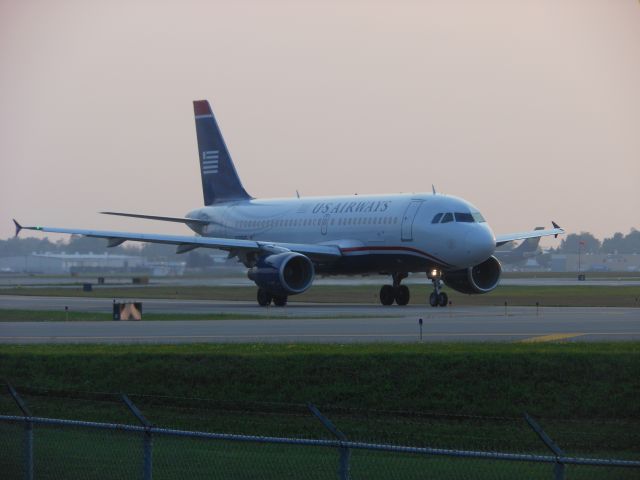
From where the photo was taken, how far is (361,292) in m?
61.3

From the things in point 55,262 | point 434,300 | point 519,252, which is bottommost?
point 434,300

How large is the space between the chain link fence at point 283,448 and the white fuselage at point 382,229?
77.2 ft

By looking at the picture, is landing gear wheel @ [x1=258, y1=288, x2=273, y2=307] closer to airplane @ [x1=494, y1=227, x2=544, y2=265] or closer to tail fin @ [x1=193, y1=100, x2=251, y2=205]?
tail fin @ [x1=193, y1=100, x2=251, y2=205]

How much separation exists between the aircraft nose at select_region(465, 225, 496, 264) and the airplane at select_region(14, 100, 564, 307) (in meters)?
0.04

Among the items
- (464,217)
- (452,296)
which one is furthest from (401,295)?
(452,296)

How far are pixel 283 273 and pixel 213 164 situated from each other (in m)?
15.2

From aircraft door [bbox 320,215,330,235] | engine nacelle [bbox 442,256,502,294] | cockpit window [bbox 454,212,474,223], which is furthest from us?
aircraft door [bbox 320,215,330,235]

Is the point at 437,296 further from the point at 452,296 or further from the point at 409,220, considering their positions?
the point at 452,296

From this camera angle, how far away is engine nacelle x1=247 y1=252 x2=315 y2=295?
142ft

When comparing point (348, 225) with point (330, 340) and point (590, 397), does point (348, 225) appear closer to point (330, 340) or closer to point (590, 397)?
point (330, 340)

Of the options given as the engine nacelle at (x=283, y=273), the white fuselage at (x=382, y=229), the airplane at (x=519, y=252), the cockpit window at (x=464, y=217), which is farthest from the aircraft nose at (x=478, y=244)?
the airplane at (x=519, y=252)

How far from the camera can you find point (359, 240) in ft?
151

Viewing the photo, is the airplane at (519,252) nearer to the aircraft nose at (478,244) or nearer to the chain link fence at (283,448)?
the aircraft nose at (478,244)

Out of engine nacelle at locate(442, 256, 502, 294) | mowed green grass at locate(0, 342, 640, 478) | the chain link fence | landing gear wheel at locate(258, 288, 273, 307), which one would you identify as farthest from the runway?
the chain link fence
